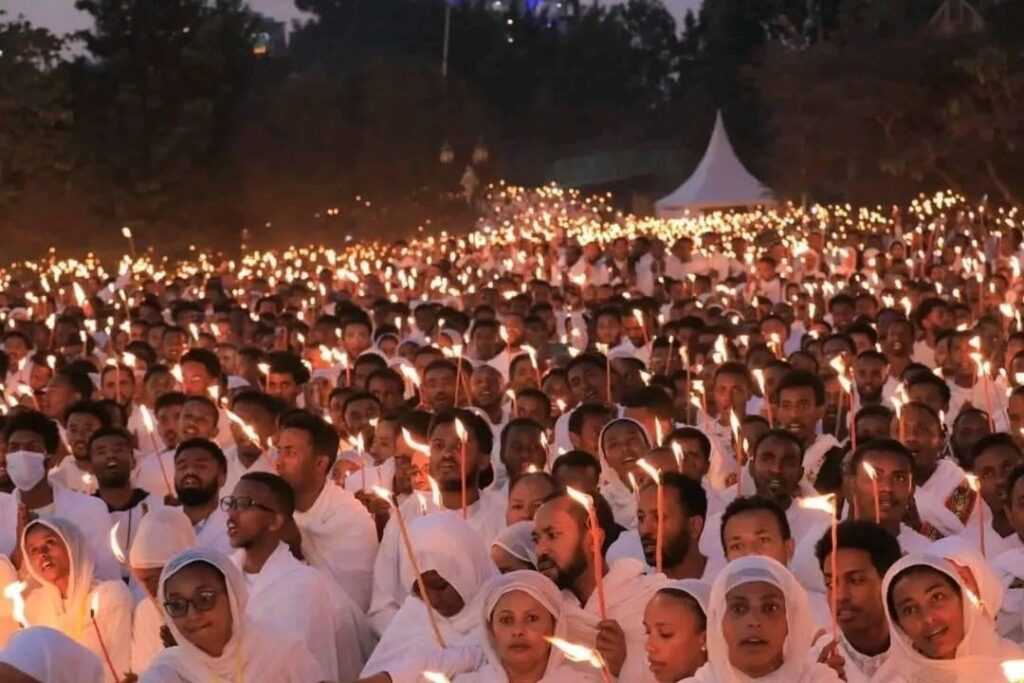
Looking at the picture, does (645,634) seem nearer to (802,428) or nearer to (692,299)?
(802,428)

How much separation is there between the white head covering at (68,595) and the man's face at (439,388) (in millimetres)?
4413

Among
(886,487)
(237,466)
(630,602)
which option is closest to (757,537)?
(630,602)

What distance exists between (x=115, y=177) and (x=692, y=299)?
21.8 m

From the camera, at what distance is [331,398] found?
1139 centimetres

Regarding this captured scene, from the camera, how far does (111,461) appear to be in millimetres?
9250

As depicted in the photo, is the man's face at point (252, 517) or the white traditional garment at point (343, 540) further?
the white traditional garment at point (343, 540)

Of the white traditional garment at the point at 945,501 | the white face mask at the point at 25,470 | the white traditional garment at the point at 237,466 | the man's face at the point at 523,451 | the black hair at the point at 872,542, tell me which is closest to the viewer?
the black hair at the point at 872,542

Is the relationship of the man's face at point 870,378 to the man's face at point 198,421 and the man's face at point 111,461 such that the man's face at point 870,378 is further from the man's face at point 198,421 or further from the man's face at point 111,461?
the man's face at point 111,461

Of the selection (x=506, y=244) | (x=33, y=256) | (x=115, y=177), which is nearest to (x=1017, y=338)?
(x=506, y=244)

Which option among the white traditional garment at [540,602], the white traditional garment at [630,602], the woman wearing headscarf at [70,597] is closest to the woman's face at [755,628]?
the white traditional garment at [540,602]

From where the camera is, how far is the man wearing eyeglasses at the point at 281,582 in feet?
23.4

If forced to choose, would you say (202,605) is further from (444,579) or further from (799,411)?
(799,411)

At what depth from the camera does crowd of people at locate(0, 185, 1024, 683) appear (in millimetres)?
5777

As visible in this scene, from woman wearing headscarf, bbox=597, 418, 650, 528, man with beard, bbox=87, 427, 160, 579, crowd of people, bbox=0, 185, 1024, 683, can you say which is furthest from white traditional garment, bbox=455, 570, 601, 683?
man with beard, bbox=87, 427, 160, 579
